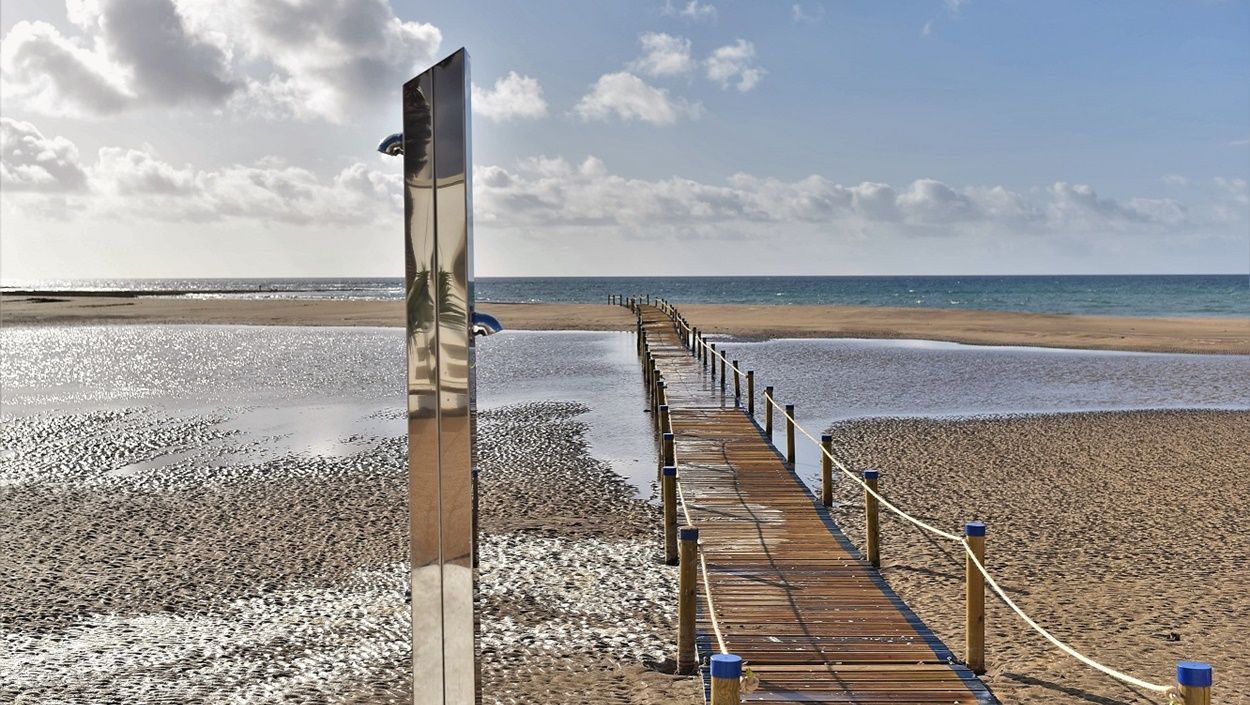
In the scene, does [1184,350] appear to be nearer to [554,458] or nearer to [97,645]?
[554,458]

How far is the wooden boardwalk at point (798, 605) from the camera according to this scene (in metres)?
7.02

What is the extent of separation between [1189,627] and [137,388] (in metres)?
27.5

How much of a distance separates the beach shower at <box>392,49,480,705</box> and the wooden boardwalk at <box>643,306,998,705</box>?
331 centimetres

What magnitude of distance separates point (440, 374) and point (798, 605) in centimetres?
567

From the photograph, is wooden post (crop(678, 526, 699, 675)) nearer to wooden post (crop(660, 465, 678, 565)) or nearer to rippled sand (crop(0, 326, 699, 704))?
rippled sand (crop(0, 326, 699, 704))

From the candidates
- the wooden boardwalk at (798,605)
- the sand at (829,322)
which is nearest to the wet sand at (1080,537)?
the wooden boardwalk at (798,605)

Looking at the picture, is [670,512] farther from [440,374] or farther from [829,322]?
[829,322]

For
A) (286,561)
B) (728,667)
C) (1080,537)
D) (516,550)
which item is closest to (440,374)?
(728,667)

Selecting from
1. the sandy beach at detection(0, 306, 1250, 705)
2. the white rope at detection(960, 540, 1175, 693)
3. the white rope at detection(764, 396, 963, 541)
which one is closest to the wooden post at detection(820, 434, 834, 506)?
the white rope at detection(764, 396, 963, 541)

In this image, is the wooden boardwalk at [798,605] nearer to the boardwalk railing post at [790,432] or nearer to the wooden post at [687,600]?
the wooden post at [687,600]

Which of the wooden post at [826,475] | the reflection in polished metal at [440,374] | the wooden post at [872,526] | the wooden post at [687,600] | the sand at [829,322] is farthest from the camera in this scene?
the sand at [829,322]

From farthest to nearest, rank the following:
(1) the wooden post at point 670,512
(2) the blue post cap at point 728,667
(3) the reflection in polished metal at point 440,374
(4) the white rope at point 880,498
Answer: (1) the wooden post at point 670,512 → (4) the white rope at point 880,498 → (2) the blue post cap at point 728,667 → (3) the reflection in polished metal at point 440,374

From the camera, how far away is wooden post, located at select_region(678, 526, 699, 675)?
7988 millimetres

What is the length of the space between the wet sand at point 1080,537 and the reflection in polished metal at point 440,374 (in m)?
5.40
